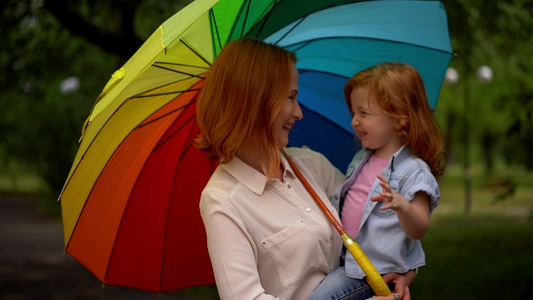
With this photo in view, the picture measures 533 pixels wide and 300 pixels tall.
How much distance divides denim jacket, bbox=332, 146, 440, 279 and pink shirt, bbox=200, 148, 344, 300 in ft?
0.38

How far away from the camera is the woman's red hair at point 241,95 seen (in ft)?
8.03

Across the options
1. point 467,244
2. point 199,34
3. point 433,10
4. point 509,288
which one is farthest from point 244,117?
point 467,244

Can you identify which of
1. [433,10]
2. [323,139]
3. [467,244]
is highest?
[433,10]

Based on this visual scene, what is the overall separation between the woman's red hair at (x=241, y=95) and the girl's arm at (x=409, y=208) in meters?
0.48

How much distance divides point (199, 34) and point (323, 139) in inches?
44.8

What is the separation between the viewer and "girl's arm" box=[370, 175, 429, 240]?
7.64 feet

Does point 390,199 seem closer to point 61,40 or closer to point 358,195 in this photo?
point 358,195

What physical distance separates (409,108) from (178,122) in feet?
3.10

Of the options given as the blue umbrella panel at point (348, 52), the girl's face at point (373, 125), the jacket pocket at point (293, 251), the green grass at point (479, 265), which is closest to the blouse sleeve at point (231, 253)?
the jacket pocket at point (293, 251)

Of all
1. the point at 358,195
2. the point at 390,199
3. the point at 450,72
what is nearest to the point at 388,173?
the point at 358,195

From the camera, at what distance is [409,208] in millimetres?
2381

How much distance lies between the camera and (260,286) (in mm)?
2361

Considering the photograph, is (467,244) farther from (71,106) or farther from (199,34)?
(71,106)

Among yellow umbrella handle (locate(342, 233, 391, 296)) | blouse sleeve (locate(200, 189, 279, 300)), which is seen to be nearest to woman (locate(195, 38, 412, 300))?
blouse sleeve (locate(200, 189, 279, 300))
